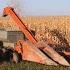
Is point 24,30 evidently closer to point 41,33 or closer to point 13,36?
point 13,36

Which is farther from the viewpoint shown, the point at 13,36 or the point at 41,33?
the point at 41,33

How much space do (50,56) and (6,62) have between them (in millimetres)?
1789

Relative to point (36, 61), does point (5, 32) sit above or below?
above

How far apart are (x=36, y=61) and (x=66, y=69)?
1.22m

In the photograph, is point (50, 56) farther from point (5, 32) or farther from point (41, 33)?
point (41, 33)

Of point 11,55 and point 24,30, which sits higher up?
point 24,30

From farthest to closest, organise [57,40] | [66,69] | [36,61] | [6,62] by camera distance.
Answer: [57,40]
[6,62]
[36,61]
[66,69]

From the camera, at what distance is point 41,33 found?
17.7 m

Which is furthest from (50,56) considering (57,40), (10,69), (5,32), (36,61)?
(57,40)

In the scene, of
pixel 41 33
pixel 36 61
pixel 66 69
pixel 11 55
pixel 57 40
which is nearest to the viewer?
pixel 66 69

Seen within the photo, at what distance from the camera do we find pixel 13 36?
13688 mm

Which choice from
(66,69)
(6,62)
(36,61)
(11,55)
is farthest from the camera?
(11,55)

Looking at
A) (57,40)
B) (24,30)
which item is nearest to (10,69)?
(24,30)

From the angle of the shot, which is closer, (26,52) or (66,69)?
(66,69)
